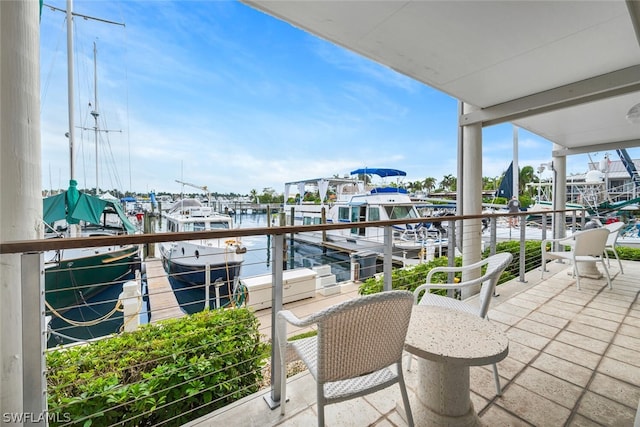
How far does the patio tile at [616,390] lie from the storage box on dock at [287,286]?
3.82 metres

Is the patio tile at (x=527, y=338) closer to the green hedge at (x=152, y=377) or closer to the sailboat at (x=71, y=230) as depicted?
the green hedge at (x=152, y=377)

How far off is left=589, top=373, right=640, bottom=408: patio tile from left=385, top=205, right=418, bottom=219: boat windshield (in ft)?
25.7

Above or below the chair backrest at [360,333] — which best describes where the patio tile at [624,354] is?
below

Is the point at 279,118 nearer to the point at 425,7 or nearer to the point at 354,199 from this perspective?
the point at 354,199

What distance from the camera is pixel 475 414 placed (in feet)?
4.32

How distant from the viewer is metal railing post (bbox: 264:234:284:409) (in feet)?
4.73

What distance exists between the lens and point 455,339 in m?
1.11

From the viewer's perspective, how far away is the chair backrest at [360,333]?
0.91 meters

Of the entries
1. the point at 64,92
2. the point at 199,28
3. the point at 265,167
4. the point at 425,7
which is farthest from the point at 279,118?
the point at 425,7

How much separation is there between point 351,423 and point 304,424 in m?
0.23

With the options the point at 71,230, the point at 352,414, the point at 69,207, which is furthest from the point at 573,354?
the point at 71,230

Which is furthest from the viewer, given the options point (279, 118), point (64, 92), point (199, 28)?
point (279, 118)

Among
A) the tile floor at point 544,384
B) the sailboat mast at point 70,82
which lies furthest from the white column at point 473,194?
the sailboat mast at point 70,82

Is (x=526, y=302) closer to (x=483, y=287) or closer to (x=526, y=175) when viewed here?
(x=483, y=287)
